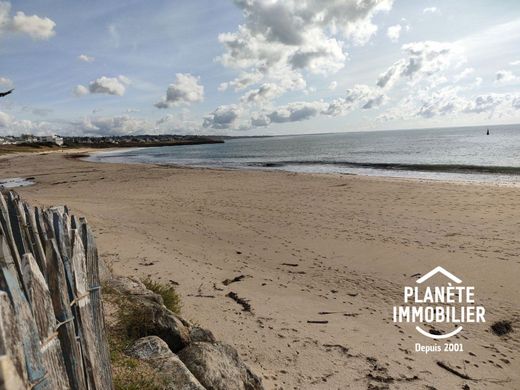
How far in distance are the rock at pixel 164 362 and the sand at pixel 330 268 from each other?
1.20 meters

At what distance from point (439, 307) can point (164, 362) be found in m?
4.62

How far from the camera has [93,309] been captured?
92.8 inches

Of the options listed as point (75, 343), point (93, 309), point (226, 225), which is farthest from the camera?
point (226, 225)

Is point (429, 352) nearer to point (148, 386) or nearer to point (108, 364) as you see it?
point (148, 386)

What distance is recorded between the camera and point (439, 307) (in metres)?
5.76

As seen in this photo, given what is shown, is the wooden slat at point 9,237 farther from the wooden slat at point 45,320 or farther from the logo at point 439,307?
the logo at point 439,307

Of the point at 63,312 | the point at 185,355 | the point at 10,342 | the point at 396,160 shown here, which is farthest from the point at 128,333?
the point at 396,160

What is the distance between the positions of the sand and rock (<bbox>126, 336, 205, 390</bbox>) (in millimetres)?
1199

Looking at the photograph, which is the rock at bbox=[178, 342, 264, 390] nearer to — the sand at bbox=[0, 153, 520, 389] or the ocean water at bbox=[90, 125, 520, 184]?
the sand at bbox=[0, 153, 520, 389]

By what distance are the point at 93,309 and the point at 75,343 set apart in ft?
1.11

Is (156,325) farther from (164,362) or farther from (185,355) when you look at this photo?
(164,362)

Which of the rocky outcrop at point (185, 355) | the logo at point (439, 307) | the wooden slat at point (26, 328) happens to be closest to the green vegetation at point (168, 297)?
the rocky outcrop at point (185, 355)

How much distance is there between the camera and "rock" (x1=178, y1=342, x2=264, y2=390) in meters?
3.48

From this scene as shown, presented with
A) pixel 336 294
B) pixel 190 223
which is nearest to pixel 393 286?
pixel 336 294
